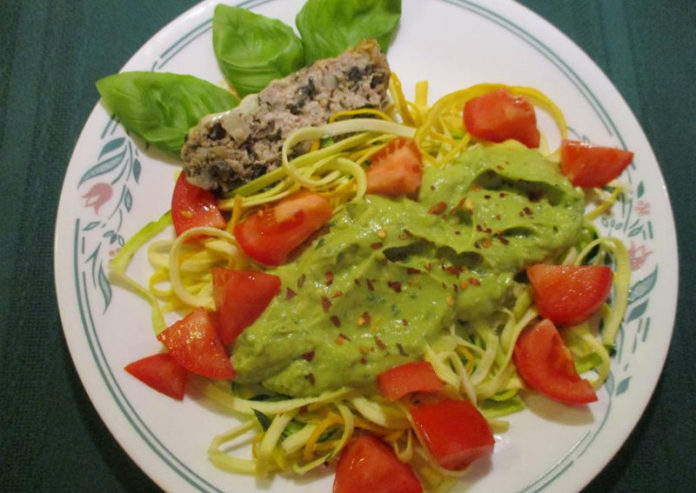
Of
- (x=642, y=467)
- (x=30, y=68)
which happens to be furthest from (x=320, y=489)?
(x=30, y=68)

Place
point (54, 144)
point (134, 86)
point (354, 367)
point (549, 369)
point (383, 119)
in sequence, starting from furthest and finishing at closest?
point (54, 144), point (383, 119), point (134, 86), point (549, 369), point (354, 367)

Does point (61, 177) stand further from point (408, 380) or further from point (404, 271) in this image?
point (408, 380)

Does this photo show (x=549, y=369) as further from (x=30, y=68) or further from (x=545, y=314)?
(x=30, y=68)

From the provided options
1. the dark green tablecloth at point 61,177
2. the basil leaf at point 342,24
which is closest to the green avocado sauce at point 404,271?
the basil leaf at point 342,24

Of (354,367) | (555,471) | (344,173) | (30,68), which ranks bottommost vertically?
(555,471)

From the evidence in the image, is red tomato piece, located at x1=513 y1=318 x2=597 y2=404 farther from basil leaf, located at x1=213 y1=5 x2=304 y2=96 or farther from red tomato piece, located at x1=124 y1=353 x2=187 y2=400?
basil leaf, located at x1=213 y1=5 x2=304 y2=96

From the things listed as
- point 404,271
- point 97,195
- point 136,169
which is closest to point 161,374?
point 97,195

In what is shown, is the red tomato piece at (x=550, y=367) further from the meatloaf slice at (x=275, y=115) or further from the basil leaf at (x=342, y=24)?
the basil leaf at (x=342, y=24)
